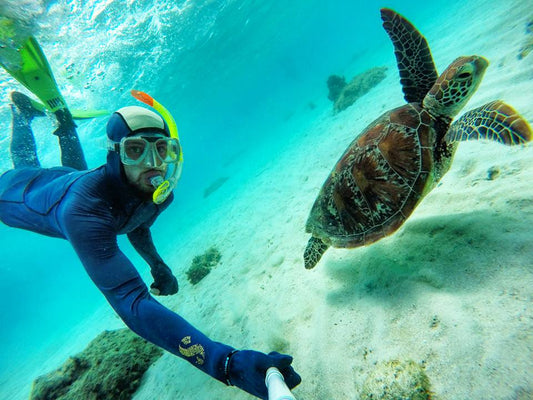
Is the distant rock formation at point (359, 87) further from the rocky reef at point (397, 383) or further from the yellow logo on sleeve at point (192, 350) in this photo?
the yellow logo on sleeve at point (192, 350)

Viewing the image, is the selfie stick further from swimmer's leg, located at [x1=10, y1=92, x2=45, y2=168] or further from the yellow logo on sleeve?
swimmer's leg, located at [x1=10, y1=92, x2=45, y2=168]

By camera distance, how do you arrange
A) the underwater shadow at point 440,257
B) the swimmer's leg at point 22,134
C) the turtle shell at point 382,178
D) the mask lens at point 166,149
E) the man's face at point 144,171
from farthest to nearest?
the swimmer's leg at point 22,134 → the mask lens at point 166,149 → the man's face at point 144,171 → the turtle shell at point 382,178 → the underwater shadow at point 440,257

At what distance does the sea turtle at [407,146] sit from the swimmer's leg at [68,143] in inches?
211

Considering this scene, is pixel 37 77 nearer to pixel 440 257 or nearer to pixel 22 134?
pixel 22 134

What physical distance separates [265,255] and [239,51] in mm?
32005

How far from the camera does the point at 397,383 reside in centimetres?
142

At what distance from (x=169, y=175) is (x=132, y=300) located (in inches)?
71.3

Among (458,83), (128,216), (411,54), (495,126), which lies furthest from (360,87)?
(128,216)

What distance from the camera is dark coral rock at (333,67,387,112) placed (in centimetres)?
1310

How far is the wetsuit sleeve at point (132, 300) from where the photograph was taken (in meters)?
1.48

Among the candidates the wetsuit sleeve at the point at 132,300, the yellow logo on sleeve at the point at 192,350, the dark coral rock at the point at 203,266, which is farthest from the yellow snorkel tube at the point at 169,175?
the dark coral rock at the point at 203,266

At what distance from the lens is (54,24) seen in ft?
33.5

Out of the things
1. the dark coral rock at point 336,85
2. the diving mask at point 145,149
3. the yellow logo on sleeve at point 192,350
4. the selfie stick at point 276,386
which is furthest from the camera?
the dark coral rock at point 336,85

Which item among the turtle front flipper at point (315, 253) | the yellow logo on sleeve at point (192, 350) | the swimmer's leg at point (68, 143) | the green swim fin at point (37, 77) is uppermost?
the green swim fin at point (37, 77)
